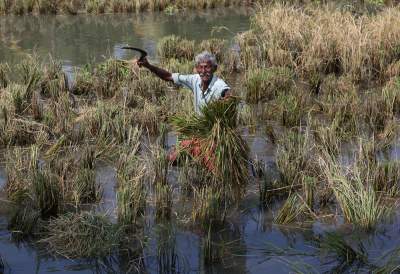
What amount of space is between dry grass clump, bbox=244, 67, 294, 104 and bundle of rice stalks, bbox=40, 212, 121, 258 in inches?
183

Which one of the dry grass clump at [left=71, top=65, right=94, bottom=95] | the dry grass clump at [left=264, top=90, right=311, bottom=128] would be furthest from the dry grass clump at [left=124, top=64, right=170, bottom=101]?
the dry grass clump at [left=264, top=90, right=311, bottom=128]

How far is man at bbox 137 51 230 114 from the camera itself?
581 cm

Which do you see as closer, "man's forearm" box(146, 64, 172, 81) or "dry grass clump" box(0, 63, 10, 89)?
Result: "man's forearm" box(146, 64, 172, 81)

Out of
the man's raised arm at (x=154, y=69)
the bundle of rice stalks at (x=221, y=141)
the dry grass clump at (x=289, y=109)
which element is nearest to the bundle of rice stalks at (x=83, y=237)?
the bundle of rice stalks at (x=221, y=141)

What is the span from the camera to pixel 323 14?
12.1 m

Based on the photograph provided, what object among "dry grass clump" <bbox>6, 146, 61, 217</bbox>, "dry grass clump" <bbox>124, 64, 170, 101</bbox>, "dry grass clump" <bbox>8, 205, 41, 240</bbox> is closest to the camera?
"dry grass clump" <bbox>8, 205, 41, 240</bbox>

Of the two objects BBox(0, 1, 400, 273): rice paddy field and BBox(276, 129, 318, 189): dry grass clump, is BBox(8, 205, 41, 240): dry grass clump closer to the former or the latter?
BBox(0, 1, 400, 273): rice paddy field

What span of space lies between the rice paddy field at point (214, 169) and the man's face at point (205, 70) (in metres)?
0.48

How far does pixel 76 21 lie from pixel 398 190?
13223 millimetres

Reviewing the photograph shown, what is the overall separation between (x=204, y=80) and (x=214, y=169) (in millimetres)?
973

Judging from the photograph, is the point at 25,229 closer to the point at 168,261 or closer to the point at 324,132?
the point at 168,261

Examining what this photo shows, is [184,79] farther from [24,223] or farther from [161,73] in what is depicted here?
[24,223]

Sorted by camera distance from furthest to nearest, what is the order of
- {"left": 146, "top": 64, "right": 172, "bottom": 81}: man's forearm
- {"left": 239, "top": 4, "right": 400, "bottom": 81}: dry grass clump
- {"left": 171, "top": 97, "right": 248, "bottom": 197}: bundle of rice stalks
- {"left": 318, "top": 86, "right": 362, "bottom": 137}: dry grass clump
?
{"left": 239, "top": 4, "right": 400, "bottom": 81}: dry grass clump → {"left": 318, "top": 86, "right": 362, "bottom": 137}: dry grass clump → {"left": 146, "top": 64, "right": 172, "bottom": 81}: man's forearm → {"left": 171, "top": 97, "right": 248, "bottom": 197}: bundle of rice stalks

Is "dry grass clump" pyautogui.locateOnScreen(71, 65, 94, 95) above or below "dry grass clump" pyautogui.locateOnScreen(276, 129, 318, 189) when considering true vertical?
below
